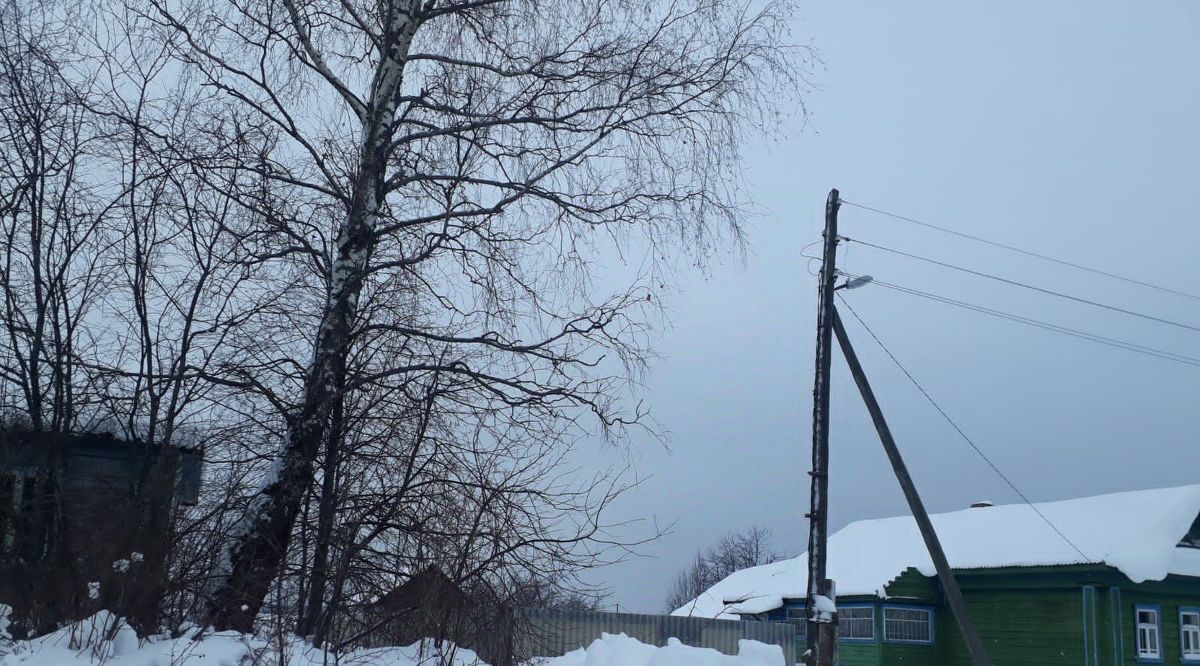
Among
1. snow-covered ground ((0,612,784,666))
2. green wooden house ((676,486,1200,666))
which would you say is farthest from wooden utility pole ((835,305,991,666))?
snow-covered ground ((0,612,784,666))

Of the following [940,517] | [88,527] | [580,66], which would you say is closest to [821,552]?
[580,66]

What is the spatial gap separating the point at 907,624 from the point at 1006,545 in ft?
12.0

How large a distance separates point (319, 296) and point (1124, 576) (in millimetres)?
23137

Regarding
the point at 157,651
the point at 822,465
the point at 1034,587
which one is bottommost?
the point at 157,651

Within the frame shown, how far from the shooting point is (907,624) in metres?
30.1

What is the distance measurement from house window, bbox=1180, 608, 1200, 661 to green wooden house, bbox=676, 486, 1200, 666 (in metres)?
0.03

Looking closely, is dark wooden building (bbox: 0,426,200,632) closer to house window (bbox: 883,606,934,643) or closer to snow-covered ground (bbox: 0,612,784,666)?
snow-covered ground (bbox: 0,612,784,666)

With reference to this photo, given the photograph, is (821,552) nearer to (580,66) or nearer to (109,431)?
(580,66)

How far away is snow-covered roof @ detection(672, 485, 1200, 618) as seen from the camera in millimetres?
25688

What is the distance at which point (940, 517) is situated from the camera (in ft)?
113

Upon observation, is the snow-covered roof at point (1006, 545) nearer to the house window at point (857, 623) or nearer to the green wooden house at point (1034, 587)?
the green wooden house at point (1034, 587)

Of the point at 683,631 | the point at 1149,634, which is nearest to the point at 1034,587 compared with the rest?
the point at 1149,634

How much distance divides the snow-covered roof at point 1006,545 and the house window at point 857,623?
2.62 feet

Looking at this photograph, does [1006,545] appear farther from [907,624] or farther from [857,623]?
[857,623]
